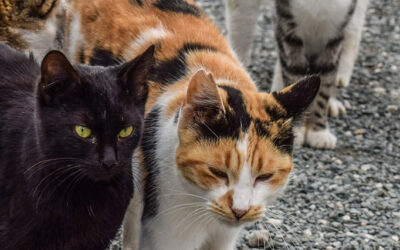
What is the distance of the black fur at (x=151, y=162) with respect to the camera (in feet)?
10.9

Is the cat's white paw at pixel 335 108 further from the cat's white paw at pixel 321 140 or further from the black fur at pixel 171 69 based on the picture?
the black fur at pixel 171 69

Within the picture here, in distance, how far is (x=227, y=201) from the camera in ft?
9.80

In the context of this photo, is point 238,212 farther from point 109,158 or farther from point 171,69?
point 171,69

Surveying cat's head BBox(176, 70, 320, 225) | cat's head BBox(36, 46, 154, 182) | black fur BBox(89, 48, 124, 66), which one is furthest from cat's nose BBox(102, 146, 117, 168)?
black fur BBox(89, 48, 124, 66)

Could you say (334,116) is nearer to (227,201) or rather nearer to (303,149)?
(303,149)

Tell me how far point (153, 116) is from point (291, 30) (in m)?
2.00

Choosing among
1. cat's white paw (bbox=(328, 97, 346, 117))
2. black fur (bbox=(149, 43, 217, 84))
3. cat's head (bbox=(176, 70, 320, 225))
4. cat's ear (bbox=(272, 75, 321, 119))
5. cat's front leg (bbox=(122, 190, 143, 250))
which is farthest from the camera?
cat's white paw (bbox=(328, 97, 346, 117))

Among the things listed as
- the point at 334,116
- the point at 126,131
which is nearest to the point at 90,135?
the point at 126,131

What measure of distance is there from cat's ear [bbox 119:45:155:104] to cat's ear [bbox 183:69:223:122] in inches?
7.5

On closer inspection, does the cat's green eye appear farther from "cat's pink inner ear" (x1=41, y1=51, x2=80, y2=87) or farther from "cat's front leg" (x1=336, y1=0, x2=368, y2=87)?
"cat's front leg" (x1=336, y1=0, x2=368, y2=87)

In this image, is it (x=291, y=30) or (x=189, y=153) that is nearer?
(x=189, y=153)

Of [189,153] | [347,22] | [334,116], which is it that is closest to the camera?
[189,153]

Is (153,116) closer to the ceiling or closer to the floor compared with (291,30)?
closer to the ceiling

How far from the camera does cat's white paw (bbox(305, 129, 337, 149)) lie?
5.29 m
